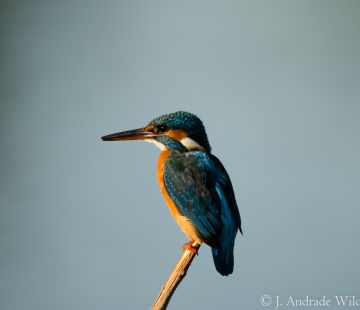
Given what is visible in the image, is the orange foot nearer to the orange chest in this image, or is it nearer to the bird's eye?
the orange chest

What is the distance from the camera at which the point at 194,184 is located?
169 cm

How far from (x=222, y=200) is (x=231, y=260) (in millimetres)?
212

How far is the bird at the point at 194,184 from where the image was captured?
1595 millimetres

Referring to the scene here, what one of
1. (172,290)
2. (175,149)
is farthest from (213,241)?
(175,149)

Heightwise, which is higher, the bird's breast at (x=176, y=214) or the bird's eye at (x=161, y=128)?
the bird's eye at (x=161, y=128)

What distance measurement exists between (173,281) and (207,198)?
29cm

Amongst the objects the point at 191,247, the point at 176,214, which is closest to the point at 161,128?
the point at 176,214

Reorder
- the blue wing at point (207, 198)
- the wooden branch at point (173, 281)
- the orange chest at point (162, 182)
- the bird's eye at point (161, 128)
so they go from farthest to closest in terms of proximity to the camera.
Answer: the bird's eye at point (161, 128)
the orange chest at point (162, 182)
the blue wing at point (207, 198)
the wooden branch at point (173, 281)

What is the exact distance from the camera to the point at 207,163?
1.72 meters

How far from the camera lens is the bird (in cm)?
159

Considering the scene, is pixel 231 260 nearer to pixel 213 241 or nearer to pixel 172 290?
pixel 213 241

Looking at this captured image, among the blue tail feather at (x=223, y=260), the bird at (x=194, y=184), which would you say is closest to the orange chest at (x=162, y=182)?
the bird at (x=194, y=184)

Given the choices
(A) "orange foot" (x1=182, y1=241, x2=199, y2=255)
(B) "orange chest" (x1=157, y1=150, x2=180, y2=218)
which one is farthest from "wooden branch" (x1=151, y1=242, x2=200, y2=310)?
(B) "orange chest" (x1=157, y1=150, x2=180, y2=218)

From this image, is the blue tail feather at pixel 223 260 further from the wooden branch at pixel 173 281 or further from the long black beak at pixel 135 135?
the long black beak at pixel 135 135
